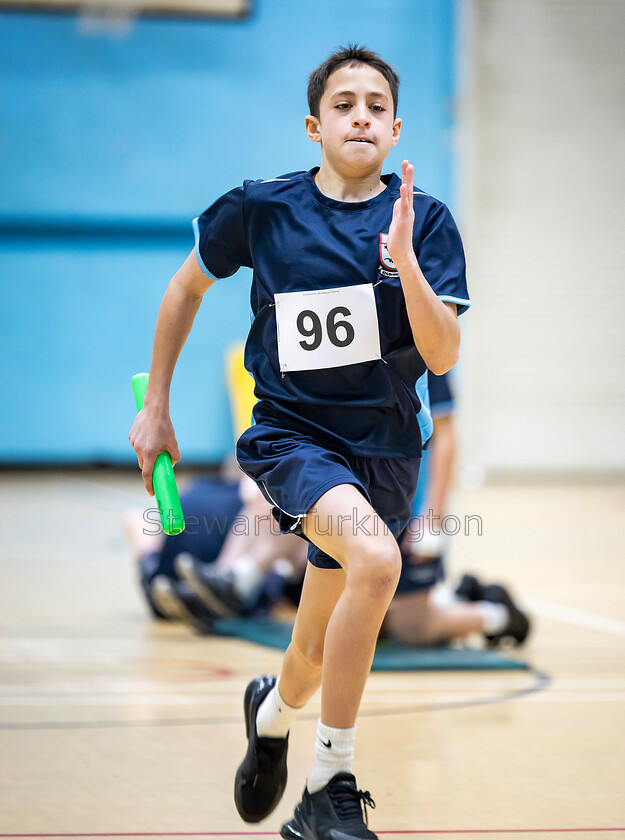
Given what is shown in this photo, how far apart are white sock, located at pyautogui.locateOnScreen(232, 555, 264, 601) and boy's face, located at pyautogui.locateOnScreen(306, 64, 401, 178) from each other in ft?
6.96

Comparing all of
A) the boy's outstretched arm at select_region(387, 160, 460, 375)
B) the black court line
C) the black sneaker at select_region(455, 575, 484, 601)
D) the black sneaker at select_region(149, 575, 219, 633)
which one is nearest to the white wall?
the black sneaker at select_region(455, 575, 484, 601)

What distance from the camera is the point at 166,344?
231 centimetres

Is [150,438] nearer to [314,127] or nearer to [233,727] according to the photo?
[314,127]

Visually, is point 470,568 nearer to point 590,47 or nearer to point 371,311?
point 371,311

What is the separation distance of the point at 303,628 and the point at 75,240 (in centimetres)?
816

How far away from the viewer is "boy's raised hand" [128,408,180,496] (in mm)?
2283

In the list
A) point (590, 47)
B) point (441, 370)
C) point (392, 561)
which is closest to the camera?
point (392, 561)

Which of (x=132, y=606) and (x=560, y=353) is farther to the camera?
(x=560, y=353)

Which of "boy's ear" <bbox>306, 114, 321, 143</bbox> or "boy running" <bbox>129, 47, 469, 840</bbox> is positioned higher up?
"boy's ear" <bbox>306, 114, 321, 143</bbox>

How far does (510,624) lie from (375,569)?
2109 mm

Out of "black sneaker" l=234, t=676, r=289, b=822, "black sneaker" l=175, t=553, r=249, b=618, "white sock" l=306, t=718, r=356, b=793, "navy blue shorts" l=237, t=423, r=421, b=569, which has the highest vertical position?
"navy blue shorts" l=237, t=423, r=421, b=569

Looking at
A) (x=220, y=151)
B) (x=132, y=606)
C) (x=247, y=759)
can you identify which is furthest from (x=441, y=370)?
(x=220, y=151)

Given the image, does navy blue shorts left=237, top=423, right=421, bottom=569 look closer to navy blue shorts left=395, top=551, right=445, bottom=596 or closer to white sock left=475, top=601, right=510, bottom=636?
navy blue shorts left=395, top=551, right=445, bottom=596

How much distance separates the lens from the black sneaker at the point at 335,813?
6.08 feet
